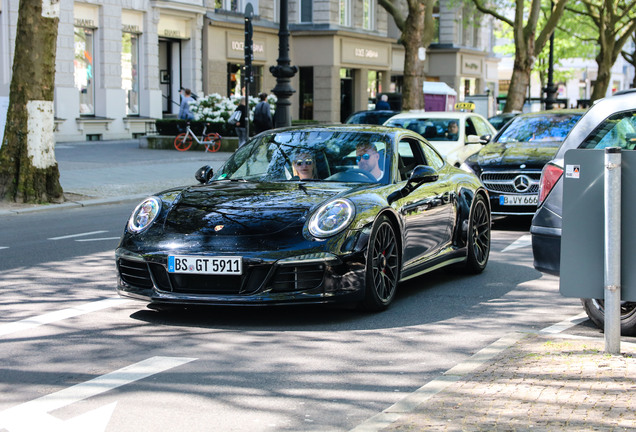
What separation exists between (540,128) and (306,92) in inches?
1319

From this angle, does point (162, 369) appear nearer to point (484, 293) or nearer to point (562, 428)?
point (562, 428)

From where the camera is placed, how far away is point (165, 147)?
30.2 meters

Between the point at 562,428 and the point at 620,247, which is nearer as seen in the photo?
the point at 562,428

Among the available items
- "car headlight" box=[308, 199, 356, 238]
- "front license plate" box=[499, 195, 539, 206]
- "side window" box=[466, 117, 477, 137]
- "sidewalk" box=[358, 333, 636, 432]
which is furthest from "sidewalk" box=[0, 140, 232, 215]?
"sidewalk" box=[358, 333, 636, 432]

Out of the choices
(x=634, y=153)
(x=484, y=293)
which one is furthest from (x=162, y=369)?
(x=484, y=293)

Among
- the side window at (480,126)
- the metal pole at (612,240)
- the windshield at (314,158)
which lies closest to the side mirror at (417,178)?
the windshield at (314,158)

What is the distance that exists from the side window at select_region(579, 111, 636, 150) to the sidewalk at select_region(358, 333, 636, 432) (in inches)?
58.4

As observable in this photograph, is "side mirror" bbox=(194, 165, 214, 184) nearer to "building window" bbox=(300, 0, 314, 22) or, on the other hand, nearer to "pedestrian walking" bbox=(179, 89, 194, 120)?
"pedestrian walking" bbox=(179, 89, 194, 120)

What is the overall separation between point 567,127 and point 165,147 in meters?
17.5

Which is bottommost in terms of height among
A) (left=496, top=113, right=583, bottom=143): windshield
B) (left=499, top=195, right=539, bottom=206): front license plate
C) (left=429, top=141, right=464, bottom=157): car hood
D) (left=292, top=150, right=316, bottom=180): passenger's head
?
(left=499, top=195, right=539, bottom=206): front license plate

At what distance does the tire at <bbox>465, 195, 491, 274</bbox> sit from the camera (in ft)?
30.0

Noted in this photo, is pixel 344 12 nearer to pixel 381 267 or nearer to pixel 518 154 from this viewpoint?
pixel 518 154

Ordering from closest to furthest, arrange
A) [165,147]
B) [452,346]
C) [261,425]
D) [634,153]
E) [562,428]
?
1. [562,428]
2. [261,425]
3. [634,153]
4. [452,346]
5. [165,147]

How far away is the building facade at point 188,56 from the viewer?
109 feet
